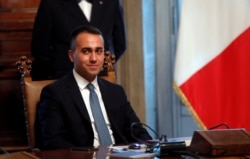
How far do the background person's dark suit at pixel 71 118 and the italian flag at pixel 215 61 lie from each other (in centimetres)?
91

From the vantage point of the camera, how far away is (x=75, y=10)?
3.72 m

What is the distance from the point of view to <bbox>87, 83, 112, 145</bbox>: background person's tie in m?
2.93

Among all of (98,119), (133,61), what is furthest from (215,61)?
(98,119)

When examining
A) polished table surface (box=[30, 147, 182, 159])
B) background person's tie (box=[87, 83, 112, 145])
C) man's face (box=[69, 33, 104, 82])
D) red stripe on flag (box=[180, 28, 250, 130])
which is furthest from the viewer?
red stripe on flag (box=[180, 28, 250, 130])

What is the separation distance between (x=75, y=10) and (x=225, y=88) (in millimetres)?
1114

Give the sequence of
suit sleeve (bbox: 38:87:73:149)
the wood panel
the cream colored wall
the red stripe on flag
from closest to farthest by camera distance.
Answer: suit sleeve (bbox: 38:87:73:149)
the red stripe on flag
the wood panel
the cream colored wall

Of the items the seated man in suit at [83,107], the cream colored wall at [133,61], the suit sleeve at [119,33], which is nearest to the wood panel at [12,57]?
the suit sleeve at [119,33]

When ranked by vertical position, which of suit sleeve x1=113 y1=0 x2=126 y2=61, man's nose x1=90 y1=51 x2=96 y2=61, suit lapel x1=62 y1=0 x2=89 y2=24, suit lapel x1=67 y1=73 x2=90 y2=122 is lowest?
suit lapel x1=67 y1=73 x2=90 y2=122

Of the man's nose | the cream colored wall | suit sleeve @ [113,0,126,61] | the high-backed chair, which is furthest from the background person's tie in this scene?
the cream colored wall

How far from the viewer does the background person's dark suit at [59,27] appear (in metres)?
3.72

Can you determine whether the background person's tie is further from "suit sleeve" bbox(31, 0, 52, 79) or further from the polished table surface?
"suit sleeve" bbox(31, 0, 52, 79)

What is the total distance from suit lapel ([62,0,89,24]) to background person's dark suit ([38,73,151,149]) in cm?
73

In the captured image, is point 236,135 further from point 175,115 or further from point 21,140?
point 175,115

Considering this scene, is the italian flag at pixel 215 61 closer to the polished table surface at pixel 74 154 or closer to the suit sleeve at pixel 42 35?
the suit sleeve at pixel 42 35
